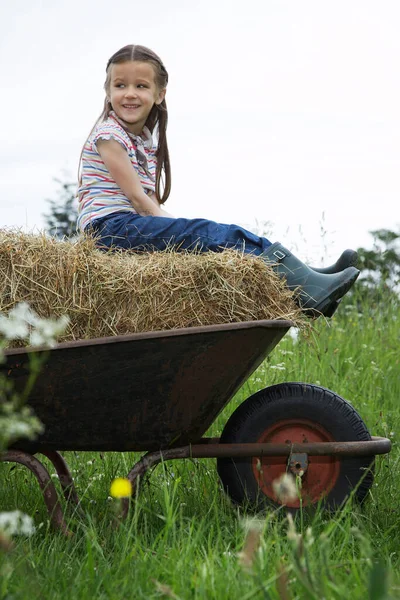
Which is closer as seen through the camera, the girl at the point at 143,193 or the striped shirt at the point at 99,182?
the girl at the point at 143,193

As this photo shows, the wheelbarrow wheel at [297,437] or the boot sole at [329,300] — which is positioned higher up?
the boot sole at [329,300]

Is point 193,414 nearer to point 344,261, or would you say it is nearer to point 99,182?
point 344,261

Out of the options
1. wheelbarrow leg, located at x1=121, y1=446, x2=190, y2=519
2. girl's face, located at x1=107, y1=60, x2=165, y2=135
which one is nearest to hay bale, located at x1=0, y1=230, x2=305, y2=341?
wheelbarrow leg, located at x1=121, y1=446, x2=190, y2=519

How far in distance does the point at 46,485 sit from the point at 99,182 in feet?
4.35

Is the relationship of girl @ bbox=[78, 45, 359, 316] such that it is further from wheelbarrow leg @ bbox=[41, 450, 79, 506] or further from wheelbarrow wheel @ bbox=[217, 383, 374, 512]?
wheelbarrow leg @ bbox=[41, 450, 79, 506]

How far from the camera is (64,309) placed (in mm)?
2453

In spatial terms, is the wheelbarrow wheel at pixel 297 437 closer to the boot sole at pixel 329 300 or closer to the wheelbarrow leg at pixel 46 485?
the boot sole at pixel 329 300

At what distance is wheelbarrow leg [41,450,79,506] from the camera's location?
8.83 feet

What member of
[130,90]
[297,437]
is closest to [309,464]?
[297,437]

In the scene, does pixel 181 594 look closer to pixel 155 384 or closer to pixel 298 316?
→ pixel 155 384

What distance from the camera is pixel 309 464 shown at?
105 inches

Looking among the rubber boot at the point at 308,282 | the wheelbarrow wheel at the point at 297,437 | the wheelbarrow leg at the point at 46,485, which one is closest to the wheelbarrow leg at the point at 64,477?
the wheelbarrow leg at the point at 46,485

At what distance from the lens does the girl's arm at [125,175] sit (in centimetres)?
314

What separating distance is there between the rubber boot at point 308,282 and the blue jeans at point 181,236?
10 centimetres
